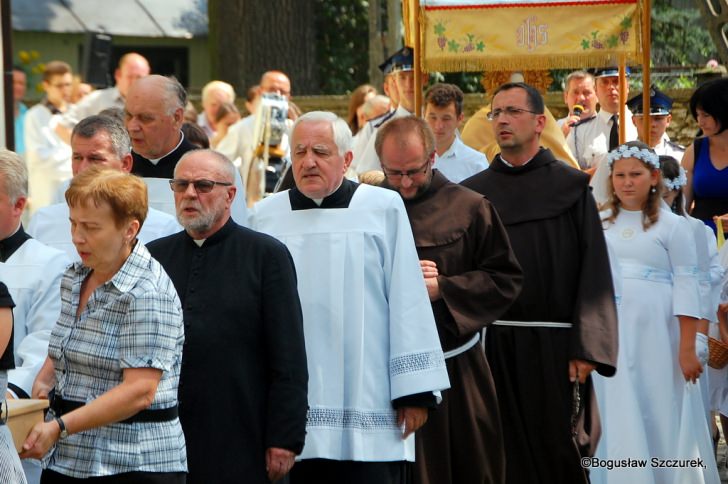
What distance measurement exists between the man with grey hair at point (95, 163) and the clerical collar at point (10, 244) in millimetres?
791

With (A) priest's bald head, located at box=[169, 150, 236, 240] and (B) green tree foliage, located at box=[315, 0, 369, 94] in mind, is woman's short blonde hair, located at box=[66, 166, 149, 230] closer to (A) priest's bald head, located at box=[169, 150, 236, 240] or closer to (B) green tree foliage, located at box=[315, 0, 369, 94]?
(A) priest's bald head, located at box=[169, 150, 236, 240]

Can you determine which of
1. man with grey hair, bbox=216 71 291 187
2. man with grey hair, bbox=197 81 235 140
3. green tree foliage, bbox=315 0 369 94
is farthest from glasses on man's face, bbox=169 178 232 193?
green tree foliage, bbox=315 0 369 94

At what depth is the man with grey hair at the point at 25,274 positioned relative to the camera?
5.32 metres

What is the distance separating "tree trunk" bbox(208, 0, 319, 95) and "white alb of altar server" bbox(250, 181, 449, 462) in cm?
1382

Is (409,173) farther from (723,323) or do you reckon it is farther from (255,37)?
(255,37)

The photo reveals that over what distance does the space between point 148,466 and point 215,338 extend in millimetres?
680

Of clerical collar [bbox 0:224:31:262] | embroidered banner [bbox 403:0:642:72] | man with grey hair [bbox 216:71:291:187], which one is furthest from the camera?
man with grey hair [bbox 216:71:291:187]

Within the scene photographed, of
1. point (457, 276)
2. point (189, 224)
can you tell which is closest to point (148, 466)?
point (189, 224)

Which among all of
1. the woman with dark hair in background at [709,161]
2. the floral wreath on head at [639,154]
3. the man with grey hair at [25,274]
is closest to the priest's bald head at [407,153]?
the man with grey hair at [25,274]

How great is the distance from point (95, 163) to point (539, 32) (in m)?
3.99

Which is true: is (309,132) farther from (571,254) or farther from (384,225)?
(571,254)

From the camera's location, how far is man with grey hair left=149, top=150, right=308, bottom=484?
16.9 ft

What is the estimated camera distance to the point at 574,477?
6.92 metres

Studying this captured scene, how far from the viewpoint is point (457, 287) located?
6293 millimetres
